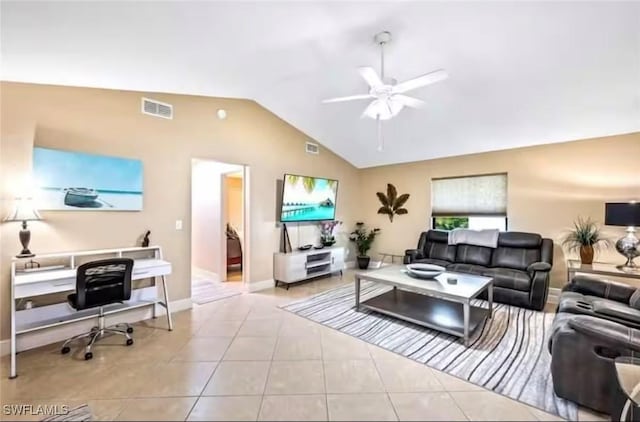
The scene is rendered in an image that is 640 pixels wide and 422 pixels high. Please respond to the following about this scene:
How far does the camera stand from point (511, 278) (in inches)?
157

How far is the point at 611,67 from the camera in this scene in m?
2.90

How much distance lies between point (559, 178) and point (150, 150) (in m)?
5.95

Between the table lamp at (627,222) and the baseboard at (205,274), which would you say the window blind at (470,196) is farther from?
the baseboard at (205,274)

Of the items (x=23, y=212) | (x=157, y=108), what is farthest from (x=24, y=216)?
(x=157, y=108)

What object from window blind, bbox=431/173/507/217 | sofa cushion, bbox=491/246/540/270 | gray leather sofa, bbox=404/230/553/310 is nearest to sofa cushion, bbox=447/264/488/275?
gray leather sofa, bbox=404/230/553/310

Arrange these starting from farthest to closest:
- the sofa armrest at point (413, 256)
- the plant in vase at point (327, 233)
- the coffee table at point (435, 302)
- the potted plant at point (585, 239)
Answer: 1. the plant in vase at point (327, 233)
2. the sofa armrest at point (413, 256)
3. the potted plant at point (585, 239)
4. the coffee table at point (435, 302)

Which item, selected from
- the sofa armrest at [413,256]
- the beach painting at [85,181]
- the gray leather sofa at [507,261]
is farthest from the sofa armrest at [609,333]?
the beach painting at [85,181]

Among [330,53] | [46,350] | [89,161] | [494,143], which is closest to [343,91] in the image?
[330,53]

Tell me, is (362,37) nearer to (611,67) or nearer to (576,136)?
(611,67)

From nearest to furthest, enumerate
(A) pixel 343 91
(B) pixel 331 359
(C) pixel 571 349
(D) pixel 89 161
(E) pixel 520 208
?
(C) pixel 571 349, (B) pixel 331 359, (D) pixel 89 161, (A) pixel 343 91, (E) pixel 520 208

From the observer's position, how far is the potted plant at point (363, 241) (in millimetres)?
6461

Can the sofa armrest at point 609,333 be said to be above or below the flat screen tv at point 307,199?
below

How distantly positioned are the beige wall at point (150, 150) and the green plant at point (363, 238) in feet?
6.71

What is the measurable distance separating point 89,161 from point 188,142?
47.3 inches
